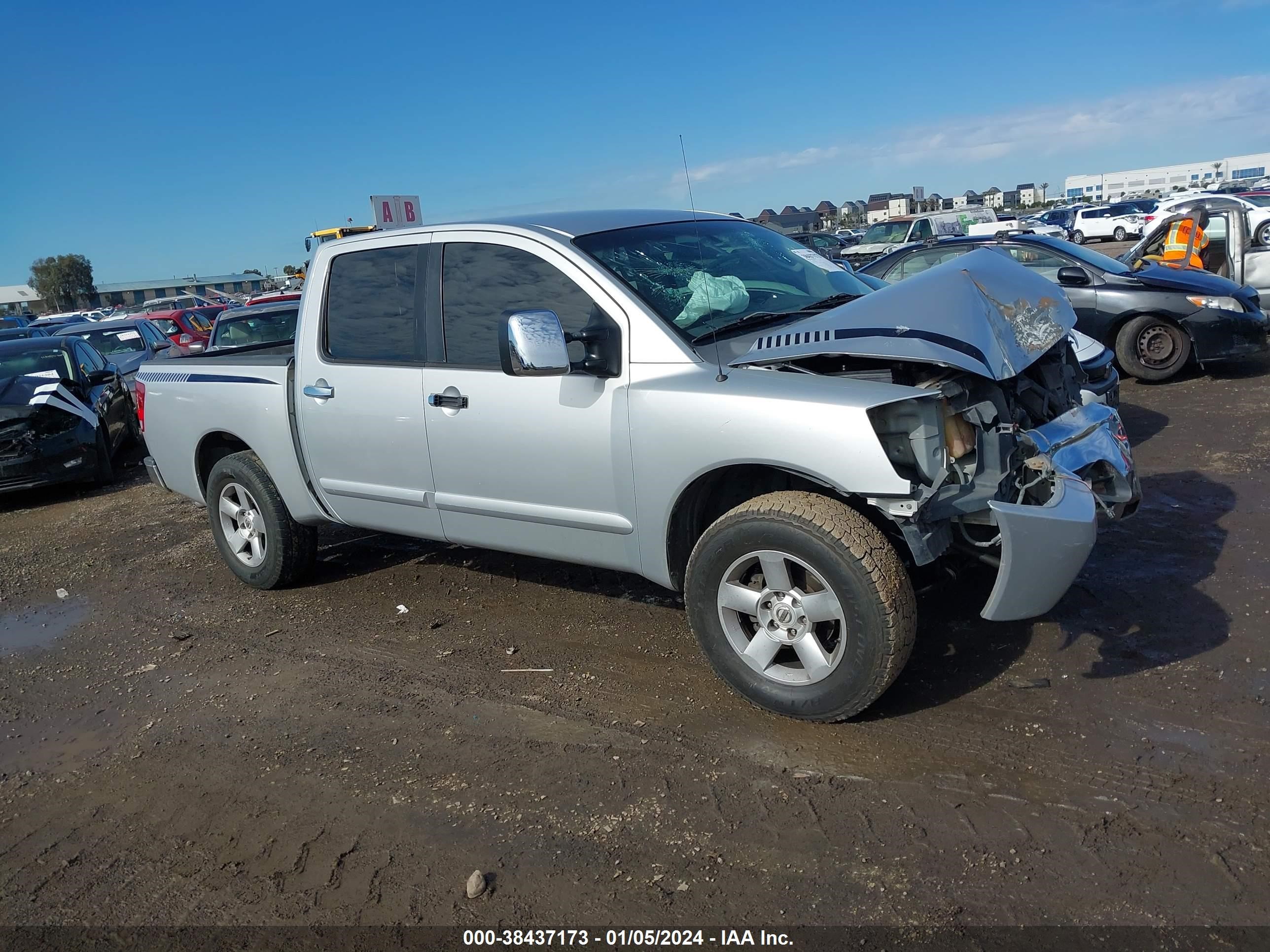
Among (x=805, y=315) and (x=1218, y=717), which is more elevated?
(x=805, y=315)

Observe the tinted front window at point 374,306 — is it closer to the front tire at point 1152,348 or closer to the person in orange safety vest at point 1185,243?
the front tire at point 1152,348

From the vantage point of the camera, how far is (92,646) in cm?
534

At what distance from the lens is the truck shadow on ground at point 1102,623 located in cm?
390

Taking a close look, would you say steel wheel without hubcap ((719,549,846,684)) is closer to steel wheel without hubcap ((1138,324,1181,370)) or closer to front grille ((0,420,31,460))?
steel wheel without hubcap ((1138,324,1181,370))

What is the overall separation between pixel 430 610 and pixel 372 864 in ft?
7.53

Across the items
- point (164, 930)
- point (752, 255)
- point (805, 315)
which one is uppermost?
point (752, 255)

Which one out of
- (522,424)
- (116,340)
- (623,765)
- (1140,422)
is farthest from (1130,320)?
(116,340)

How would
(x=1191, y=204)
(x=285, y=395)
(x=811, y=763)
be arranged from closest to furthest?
(x=811, y=763) → (x=285, y=395) → (x=1191, y=204)

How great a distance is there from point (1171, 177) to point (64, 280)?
93.4 m

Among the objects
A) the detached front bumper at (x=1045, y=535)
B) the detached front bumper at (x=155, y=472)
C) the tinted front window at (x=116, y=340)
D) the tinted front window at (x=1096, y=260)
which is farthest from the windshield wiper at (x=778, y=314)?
the tinted front window at (x=116, y=340)

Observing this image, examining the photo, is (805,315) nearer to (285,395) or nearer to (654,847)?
(654,847)

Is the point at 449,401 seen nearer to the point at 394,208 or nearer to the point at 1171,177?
the point at 394,208

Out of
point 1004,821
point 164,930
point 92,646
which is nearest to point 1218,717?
point 1004,821

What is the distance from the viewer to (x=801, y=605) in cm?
357
